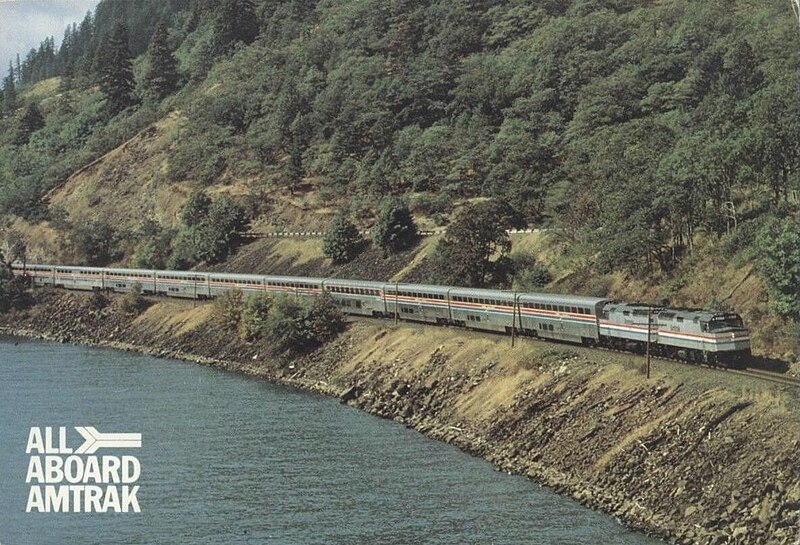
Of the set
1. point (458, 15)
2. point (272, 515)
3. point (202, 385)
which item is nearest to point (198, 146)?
point (458, 15)

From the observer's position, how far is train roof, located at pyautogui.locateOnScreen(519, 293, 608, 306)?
194 ft

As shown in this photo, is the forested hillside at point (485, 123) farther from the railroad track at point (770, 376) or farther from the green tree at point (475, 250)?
the railroad track at point (770, 376)

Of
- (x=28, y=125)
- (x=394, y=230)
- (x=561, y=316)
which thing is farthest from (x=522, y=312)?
(x=28, y=125)

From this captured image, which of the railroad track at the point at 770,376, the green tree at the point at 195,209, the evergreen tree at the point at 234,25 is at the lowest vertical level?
the railroad track at the point at 770,376

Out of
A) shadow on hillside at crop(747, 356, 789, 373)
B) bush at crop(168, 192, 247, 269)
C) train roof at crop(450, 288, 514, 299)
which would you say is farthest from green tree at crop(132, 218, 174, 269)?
shadow on hillside at crop(747, 356, 789, 373)

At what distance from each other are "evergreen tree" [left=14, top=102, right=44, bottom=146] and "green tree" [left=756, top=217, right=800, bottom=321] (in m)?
151

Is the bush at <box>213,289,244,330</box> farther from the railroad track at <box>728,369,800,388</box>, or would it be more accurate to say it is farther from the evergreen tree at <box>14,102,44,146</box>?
the evergreen tree at <box>14,102,44,146</box>

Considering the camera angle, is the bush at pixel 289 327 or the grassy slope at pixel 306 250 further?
the bush at pixel 289 327

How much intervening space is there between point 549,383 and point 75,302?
7259 centimetres

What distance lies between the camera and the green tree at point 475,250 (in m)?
82.4

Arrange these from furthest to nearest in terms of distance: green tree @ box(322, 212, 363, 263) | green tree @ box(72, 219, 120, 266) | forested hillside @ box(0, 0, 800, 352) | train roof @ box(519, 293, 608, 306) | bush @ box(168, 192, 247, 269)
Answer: green tree @ box(72, 219, 120, 266)
bush @ box(168, 192, 247, 269)
green tree @ box(322, 212, 363, 263)
forested hillside @ box(0, 0, 800, 352)
train roof @ box(519, 293, 608, 306)

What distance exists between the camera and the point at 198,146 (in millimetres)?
140125

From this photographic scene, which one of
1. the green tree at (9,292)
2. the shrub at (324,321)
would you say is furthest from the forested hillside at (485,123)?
the green tree at (9,292)

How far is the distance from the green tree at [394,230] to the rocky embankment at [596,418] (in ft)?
71.5
